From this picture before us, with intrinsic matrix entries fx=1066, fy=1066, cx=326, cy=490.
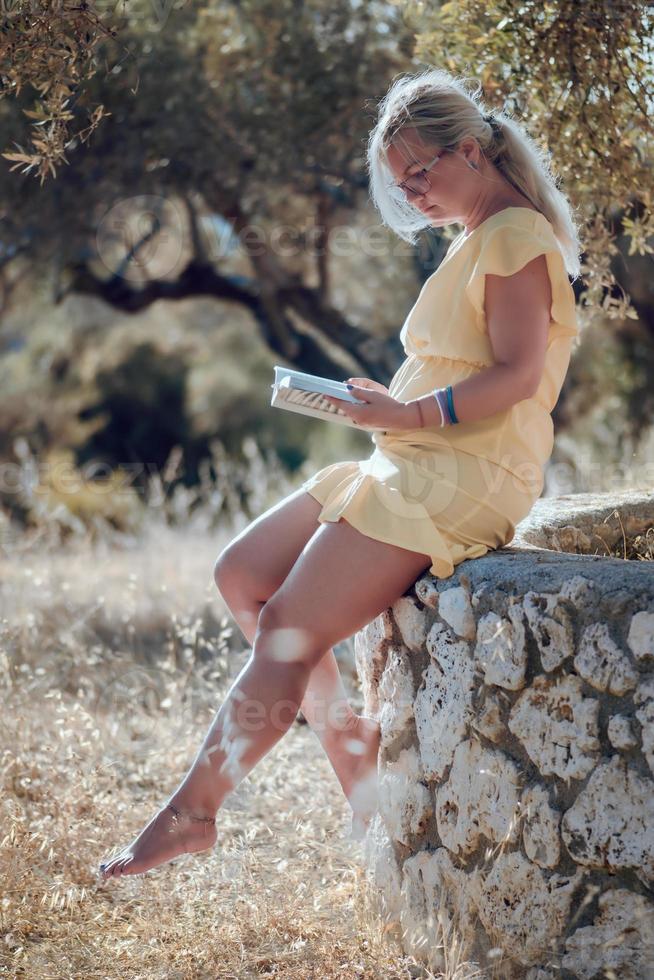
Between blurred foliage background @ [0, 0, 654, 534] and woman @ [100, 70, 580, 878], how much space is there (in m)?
0.81

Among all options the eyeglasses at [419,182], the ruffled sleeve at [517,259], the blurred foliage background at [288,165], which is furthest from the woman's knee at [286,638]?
the blurred foliage background at [288,165]

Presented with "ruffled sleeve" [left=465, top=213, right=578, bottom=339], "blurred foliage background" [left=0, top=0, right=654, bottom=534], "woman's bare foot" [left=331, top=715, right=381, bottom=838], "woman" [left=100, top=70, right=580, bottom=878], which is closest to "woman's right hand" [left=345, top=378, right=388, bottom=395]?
"woman" [left=100, top=70, right=580, bottom=878]

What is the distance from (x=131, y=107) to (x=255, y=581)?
413cm

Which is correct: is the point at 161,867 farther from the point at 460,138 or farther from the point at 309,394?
the point at 460,138

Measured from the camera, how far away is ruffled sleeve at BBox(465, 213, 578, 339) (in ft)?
7.52

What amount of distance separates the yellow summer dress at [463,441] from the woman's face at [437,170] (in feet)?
0.32

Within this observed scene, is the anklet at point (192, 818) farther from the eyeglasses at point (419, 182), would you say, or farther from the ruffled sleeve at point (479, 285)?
the eyeglasses at point (419, 182)

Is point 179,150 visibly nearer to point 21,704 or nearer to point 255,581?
point 21,704

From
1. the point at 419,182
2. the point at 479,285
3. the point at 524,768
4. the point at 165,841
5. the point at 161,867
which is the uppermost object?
the point at 419,182

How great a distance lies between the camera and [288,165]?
19.1 ft

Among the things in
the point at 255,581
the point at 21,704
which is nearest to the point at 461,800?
the point at 255,581

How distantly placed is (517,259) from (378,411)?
1.45 feet

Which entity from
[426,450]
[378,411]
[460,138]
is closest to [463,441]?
[426,450]

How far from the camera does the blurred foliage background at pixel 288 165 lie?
3186 mm
